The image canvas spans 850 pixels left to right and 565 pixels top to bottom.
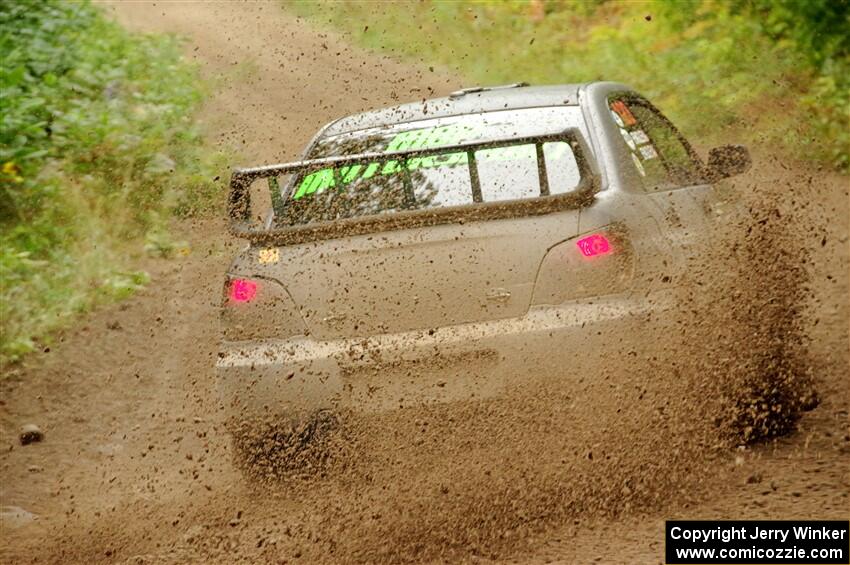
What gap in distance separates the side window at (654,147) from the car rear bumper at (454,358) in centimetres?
91

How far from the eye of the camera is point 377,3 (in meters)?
22.8

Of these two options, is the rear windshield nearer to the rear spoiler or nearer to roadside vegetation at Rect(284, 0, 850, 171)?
the rear spoiler

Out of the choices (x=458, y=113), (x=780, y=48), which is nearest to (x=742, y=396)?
(x=458, y=113)

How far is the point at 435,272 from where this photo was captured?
4508mm

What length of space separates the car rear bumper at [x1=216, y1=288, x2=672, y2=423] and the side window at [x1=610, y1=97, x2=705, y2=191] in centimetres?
91

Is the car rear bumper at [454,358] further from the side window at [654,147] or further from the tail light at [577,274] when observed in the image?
the side window at [654,147]

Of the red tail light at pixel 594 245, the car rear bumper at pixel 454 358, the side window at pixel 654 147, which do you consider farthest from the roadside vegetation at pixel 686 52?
the car rear bumper at pixel 454 358

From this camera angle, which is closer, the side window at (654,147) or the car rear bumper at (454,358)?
the car rear bumper at (454,358)

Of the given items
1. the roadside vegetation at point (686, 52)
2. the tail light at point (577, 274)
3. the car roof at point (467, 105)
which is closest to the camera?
the tail light at point (577, 274)

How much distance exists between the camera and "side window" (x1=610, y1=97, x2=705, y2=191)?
18.0ft

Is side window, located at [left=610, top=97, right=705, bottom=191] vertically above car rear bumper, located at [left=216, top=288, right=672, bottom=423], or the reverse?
side window, located at [left=610, top=97, right=705, bottom=191]

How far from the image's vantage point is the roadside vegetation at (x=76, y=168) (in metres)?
8.71

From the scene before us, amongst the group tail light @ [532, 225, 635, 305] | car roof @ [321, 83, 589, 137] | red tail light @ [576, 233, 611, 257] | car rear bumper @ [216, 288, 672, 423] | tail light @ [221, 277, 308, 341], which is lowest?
car rear bumper @ [216, 288, 672, 423]

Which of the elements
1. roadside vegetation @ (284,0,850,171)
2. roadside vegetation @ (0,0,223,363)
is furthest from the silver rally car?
roadside vegetation @ (284,0,850,171)
